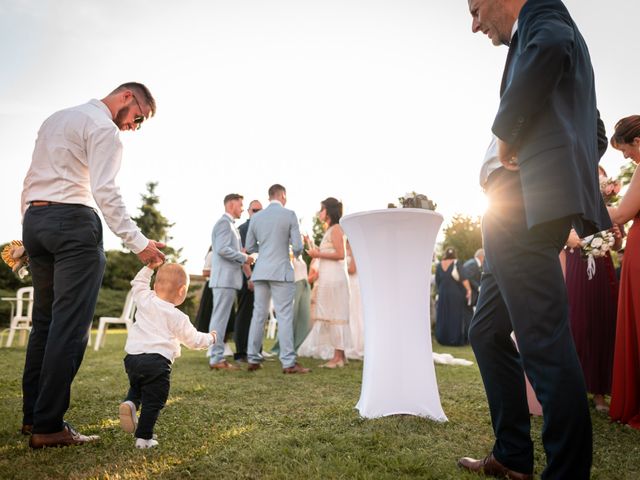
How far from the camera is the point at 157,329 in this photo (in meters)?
2.65

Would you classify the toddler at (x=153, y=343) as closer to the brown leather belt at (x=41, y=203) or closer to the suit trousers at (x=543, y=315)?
the brown leather belt at (x=41, y=203)

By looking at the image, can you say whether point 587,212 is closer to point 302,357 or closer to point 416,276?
point 416,276

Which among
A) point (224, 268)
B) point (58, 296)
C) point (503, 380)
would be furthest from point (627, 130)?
point (224, 268)

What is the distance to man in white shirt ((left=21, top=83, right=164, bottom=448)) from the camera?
99.3 inches

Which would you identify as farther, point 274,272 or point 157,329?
point 274,272

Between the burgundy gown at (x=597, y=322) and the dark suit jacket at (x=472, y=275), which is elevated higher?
the dark suit jacket at (x=472, y=275)

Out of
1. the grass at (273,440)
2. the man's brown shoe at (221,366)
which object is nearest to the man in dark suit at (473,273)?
the man's brown shoe at (221,366)

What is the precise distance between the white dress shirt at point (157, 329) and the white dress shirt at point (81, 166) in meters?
0.30

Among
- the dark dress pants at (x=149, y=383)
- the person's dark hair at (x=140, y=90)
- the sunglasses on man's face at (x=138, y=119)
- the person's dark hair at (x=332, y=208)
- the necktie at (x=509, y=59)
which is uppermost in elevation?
the person's dark hair at (x=332, y=208)

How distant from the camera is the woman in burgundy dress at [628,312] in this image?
10.3ft

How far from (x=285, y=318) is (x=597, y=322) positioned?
10.9 feet

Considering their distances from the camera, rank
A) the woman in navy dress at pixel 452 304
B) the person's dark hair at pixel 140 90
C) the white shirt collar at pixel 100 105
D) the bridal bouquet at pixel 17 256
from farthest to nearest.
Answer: the woman in navy dress at pixel 452 304
the bridal bouquet at pixel 17 256
the person's dark hair at pixel 140 90
the white shirt collar at pixel 100 105

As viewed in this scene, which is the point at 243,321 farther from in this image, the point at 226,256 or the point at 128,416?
the point at 128,416

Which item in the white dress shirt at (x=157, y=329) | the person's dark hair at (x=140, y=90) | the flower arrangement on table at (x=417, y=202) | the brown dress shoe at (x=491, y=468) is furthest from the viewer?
the flower arrangement on table at (x=417, y=202)
